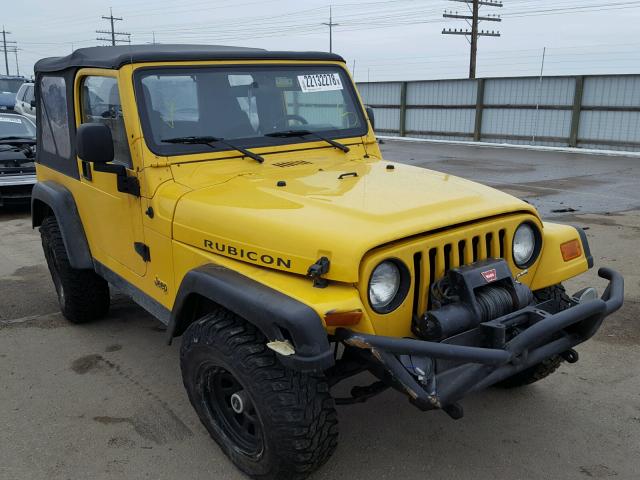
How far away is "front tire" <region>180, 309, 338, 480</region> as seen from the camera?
2.38 m

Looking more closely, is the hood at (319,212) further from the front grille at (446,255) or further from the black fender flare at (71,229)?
the black fender flare at (71,229)

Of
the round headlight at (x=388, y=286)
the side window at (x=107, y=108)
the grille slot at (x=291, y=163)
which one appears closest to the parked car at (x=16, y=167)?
the side window at (x=107, y=108)

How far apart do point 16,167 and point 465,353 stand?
8.48 meters

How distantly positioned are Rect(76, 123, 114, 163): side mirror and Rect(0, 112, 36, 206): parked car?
6.34 metres

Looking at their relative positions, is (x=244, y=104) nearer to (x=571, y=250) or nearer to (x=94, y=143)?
(x=94, y=143)

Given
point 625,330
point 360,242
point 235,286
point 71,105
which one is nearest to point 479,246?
point 360,242

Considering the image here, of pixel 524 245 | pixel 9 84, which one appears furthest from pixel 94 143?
pixel 9 84

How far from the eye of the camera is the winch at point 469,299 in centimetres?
241

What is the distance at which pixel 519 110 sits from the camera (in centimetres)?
1919

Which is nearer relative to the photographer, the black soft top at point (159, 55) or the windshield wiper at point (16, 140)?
the black soft top at point (159, 55)

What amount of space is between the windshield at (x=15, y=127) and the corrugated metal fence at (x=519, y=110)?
48.3 feet

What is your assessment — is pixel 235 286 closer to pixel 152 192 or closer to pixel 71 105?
pixel 152 192

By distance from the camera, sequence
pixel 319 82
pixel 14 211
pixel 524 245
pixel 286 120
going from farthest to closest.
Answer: pixel 14 211 → pixel 319 82 → pixel 286 120 → pixel 524 245

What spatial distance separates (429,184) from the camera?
10.3 ft
